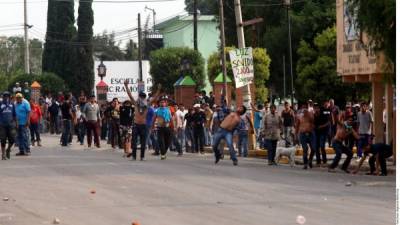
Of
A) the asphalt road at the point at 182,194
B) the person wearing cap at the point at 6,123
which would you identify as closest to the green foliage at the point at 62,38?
the person wearing cap at the point at 6,123

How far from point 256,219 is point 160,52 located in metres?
57.1

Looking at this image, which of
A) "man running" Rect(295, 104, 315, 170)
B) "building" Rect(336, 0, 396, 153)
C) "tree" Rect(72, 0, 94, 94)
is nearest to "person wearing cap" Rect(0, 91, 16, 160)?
"man running" Rect(295, 104, 315, 170)

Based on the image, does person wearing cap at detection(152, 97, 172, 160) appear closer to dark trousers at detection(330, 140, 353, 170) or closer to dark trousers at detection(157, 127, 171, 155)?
dark trousers at detection(157, 127, 171, 155)

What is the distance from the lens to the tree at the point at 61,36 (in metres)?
75.1

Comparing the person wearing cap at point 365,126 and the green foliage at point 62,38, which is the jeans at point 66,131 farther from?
the green foliage at point 62,38

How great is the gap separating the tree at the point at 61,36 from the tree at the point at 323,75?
2832 cm

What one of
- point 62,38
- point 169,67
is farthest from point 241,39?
point 62,38

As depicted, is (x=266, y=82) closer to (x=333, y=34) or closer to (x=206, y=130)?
(x=333, y=34)

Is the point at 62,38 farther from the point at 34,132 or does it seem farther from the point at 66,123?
the point at 66,123

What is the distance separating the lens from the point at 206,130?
3247cm

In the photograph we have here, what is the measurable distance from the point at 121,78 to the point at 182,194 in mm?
48345

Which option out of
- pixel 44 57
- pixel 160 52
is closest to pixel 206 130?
pixel 160 52

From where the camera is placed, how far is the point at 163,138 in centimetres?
2508

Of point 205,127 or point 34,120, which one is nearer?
point 34,120
